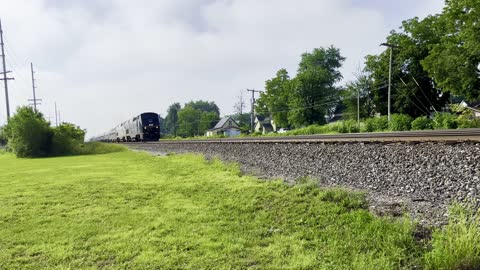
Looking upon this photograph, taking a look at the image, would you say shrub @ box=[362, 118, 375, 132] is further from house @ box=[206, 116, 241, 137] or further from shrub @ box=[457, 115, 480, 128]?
house @ box=[206, 116, 241, 137]

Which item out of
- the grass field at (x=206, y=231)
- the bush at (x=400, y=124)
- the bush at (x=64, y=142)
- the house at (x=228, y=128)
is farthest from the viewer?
the house at (x=228, y=128)

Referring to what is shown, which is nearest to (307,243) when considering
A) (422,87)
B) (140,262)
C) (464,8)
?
(140,262)

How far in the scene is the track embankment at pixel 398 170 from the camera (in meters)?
5.65

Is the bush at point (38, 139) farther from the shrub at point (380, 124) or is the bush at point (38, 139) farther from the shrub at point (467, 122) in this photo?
the shrub at point (467, 122)

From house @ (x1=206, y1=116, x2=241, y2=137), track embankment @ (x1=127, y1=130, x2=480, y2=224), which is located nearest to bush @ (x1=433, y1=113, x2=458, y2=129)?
track embankment @ (x1=127, y1=130, x2=480, y2=224)

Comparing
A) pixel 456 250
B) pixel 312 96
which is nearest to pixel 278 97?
pixel 312 96

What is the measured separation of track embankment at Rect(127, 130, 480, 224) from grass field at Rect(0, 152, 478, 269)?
2.45 feet

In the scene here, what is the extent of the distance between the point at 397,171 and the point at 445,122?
1736cm

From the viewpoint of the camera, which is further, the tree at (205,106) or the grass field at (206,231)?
the tree at (205,106)

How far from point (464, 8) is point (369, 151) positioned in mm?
29404

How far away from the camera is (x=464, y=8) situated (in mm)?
29938

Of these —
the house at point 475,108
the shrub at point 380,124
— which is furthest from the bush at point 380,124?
the house at point 475,108

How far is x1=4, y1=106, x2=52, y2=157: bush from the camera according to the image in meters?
34.3

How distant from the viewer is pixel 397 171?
717 centimetres
